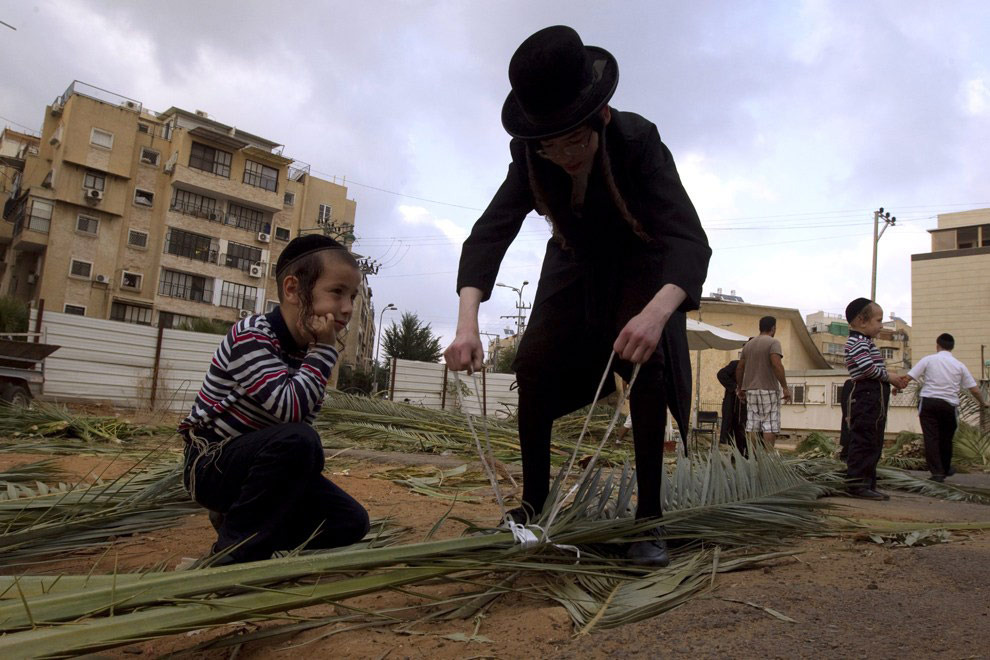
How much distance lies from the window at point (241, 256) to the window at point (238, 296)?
94 centimetres

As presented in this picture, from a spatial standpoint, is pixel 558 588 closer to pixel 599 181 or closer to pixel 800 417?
pixel 599 181

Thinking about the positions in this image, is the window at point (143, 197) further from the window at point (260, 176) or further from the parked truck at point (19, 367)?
the parked truck at point (19, 367)

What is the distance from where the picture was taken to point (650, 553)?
189 centimetres

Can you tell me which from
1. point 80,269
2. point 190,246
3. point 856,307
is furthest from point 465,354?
point 190,246

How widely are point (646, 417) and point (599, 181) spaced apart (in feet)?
2.36

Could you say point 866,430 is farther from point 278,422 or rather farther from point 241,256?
point 241,256

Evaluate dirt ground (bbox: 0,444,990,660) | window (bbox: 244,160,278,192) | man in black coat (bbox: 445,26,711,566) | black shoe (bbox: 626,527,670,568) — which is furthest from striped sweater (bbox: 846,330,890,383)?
window (bbox: 244,160,278,192)

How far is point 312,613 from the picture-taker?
1.59 metres

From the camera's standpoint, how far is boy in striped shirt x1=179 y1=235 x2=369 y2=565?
190cm

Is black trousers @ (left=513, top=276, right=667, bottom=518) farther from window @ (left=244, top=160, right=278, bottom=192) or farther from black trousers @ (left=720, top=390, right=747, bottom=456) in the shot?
window @ (left=244, top=160, right=278, bottom=192)

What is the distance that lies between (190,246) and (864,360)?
1337 inches

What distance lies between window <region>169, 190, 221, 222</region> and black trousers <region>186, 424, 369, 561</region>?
34820 millimetres

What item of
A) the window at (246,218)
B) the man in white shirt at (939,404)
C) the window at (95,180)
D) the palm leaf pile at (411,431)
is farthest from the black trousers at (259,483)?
the window at (246,218)

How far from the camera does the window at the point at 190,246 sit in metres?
32.9
